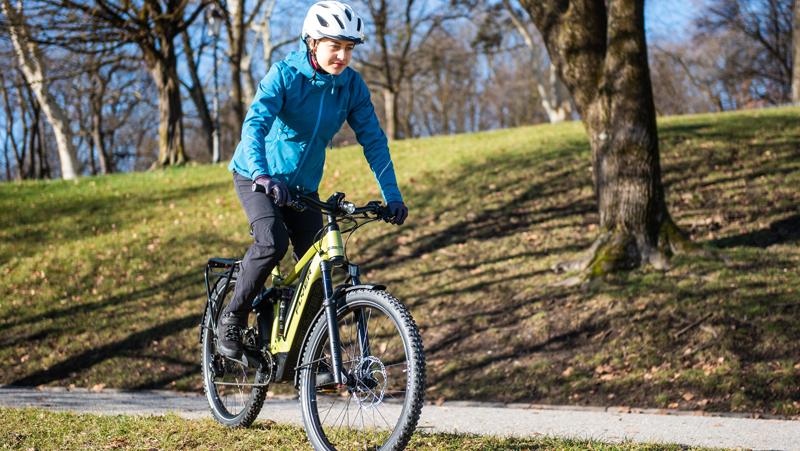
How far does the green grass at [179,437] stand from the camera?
4.53 metres

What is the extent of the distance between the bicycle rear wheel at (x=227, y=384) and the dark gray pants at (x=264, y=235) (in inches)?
20.6

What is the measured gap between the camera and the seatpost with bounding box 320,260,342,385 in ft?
13.0

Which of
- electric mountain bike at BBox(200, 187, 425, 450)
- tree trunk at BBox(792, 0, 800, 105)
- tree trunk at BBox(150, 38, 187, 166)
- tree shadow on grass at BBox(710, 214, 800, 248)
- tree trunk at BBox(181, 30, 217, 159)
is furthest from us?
tree trunk at BBox(181, 30, 217, 159)

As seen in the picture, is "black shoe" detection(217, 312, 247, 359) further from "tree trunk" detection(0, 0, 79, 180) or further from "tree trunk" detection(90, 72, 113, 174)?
"tree trunk" detection(90, 72, 113, 174)

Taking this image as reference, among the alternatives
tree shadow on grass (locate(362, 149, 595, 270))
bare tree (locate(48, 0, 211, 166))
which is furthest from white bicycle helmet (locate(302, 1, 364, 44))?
bare tree (locate(48, 0, 211, 166))

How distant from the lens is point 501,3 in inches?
1297

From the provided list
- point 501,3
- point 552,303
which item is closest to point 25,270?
point 552,303

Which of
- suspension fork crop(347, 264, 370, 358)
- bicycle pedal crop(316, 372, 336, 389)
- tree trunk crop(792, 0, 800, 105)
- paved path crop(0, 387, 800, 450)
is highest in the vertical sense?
tree trunk crop(792, 0, 800, 105)

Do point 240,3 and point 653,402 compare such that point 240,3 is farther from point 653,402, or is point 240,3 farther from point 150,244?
point 653,402

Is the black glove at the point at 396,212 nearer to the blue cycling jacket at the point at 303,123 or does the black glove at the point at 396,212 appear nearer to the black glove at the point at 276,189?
the blue cycling jacket at the point at 303,123

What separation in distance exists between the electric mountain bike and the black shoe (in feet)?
0.12

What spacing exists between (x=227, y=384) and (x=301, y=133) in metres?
1.79

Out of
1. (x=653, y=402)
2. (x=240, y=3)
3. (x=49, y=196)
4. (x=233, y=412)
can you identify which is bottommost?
(x=653, y=402)

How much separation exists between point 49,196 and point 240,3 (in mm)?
12088
